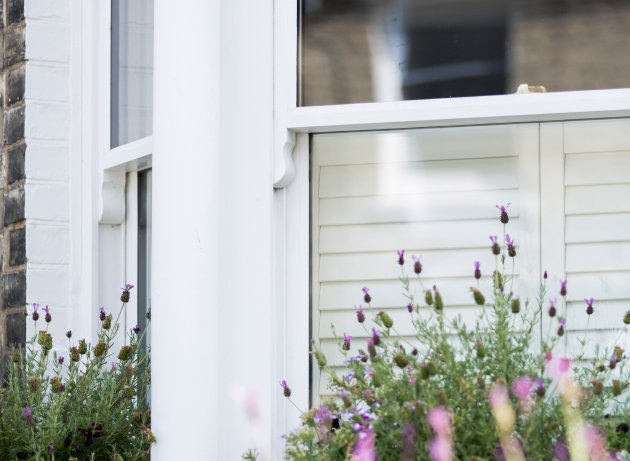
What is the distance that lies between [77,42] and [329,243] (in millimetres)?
1139

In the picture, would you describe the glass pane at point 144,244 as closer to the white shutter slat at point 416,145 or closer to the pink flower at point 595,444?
the white shutter slat at point 416,145

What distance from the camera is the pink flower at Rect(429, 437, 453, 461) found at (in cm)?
224

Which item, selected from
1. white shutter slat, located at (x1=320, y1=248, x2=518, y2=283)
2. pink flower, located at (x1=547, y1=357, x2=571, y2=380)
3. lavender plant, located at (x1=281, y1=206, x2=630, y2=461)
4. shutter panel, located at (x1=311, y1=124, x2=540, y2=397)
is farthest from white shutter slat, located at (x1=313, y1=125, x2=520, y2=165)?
pink flower, located at (x1=547, y1=357, x2=571, y2=380)

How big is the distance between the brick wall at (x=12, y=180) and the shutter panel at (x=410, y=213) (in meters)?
1.06

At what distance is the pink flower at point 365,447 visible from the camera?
2.32 meters

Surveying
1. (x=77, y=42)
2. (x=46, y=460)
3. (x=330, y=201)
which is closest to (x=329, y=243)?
(x=330, y=201)

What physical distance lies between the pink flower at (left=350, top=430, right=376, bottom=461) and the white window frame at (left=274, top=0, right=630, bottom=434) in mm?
582

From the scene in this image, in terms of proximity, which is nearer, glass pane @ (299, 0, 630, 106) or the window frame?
glass pane @ (299, 0, 630, 106)

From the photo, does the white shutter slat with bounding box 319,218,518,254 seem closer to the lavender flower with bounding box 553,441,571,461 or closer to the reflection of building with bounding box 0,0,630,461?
the reflection of building with bounding box 0,0,630,461

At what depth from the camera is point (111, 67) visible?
12.4ft

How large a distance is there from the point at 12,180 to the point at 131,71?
523mm

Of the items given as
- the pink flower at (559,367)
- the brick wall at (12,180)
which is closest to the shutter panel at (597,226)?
the pink flower at (559,367)

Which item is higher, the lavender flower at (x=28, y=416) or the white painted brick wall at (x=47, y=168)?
the white painted brick wall at (x=47, y=168)

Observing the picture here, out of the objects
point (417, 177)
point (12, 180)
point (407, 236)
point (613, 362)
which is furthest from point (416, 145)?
point (12, 180)
